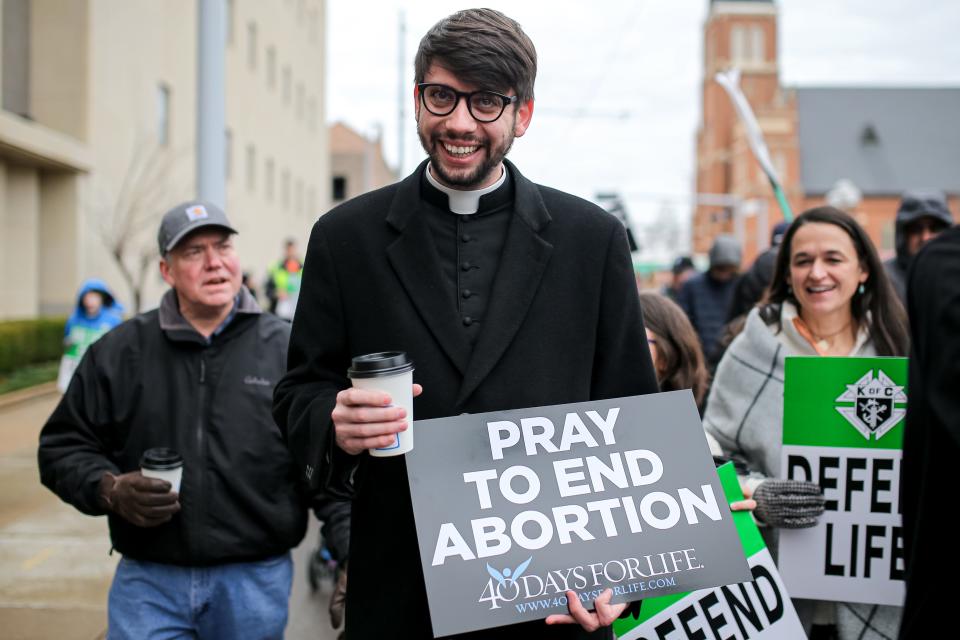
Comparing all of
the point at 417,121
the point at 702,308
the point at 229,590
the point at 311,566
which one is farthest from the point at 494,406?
the point at 702,308

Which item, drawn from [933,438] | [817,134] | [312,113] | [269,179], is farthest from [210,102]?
[817,134]

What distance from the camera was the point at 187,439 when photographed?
3252mm

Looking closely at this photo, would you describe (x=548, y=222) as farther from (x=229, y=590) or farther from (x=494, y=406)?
(x=229, y=590)

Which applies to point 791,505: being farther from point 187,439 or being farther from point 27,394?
point 27,394

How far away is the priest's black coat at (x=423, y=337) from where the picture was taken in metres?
2.24

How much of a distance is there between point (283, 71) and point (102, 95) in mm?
17368

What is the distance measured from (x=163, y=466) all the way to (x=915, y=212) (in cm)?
560

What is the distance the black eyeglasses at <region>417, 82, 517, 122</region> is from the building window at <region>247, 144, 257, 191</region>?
29.5 meters

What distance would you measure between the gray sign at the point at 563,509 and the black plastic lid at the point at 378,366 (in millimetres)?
258

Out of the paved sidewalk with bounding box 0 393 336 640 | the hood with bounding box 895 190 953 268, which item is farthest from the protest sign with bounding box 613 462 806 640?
the hood with bounding box 895 190 953 268

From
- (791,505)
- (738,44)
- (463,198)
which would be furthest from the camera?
(738,44)

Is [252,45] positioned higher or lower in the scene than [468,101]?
higher

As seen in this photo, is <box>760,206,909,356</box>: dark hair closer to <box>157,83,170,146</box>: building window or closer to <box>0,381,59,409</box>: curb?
<box>0,381,59,409</box>: curb

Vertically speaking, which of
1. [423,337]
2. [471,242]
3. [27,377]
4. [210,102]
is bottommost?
[27,377]
